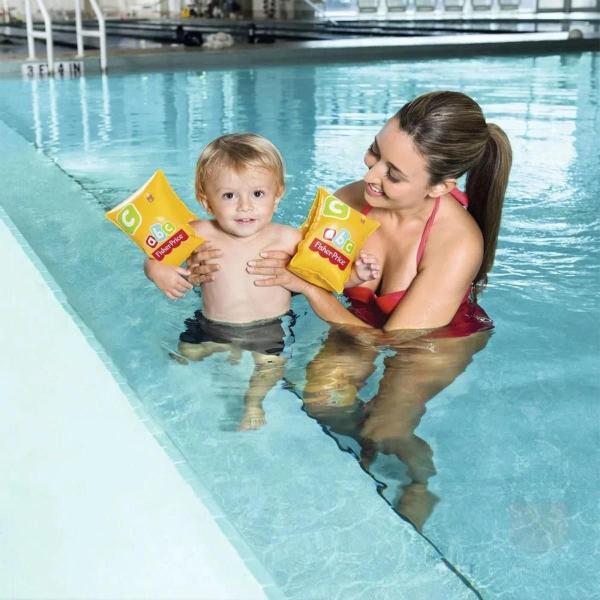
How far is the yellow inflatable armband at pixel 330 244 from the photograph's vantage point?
258 centimetres

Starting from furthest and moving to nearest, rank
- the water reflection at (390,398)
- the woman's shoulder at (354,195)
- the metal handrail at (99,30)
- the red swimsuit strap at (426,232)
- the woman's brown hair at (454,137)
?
the metal handrail at (99,30)
the woman's shoulder at (354,195)
the red swimsuit strap at (426,232)
the woman's brown hair at (454,137)
the water reflection at (390,398)

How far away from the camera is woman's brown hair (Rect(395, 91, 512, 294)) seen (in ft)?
7.70

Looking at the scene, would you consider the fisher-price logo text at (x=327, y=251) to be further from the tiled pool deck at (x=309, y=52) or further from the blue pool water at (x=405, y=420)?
the tiled pool deck at (x=309, y=52)

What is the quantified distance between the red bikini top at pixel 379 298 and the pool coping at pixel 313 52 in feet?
31.4

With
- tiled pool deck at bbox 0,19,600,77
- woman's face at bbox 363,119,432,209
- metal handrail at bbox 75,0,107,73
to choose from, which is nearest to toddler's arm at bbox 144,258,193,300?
woman's face at bbox 363,119,432,209

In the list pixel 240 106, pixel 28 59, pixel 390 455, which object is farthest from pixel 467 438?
pixel 28 59

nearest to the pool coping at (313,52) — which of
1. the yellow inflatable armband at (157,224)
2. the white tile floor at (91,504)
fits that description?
the yellow inflatable armband at (157,224)

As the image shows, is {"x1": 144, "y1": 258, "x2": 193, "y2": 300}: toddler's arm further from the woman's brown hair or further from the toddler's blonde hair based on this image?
the woman's brown hair

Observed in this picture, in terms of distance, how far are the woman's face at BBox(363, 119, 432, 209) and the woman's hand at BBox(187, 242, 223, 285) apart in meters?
0.52

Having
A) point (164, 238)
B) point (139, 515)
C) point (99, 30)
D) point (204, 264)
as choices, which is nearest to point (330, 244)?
point (204, 264)

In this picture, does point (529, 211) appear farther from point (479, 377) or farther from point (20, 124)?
point (20, 124)

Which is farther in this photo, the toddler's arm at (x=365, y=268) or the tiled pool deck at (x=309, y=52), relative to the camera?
the tiled pool deck at (x=309, y=52)

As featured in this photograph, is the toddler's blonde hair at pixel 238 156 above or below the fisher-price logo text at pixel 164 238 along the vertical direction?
above

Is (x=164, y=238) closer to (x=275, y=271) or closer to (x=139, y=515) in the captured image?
(x=275, y=271)
